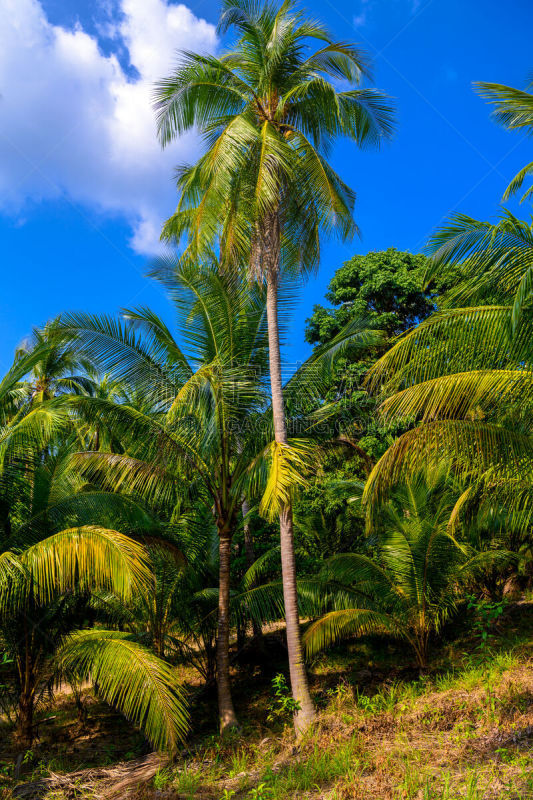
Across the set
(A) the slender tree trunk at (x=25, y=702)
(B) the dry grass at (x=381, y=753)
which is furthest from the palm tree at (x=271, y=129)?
(A) the slender tree trunk at (x=25, y=702)

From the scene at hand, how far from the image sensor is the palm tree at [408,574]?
977 cm

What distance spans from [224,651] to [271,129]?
28.9 ft

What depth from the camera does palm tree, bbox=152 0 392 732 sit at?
8.58m

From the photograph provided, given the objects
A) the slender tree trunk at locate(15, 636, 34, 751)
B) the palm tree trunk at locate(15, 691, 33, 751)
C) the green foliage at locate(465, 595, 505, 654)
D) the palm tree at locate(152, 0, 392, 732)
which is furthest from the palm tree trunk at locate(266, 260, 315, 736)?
the palm tree trunk at locate(15, 691, 33, 751)

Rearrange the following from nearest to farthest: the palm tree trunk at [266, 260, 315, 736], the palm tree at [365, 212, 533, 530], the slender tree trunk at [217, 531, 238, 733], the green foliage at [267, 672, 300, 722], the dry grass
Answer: the dry grass, the palm tree at [365, 212, 533, 530], the green foliage at [267, 672, 300, 722], the palm tree trunk at [266, 260, 315, 736], the slender tree trunk at [217, 531, 238, 733]

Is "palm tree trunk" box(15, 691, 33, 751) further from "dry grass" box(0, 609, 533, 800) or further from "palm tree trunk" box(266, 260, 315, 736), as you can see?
"palm tree trunk" box(266, 260, 315, 736)

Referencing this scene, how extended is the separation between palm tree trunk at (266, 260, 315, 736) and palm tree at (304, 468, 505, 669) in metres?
1.53

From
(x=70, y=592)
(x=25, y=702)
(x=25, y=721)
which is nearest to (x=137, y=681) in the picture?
(x=70, y=592)

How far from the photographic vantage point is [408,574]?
32.4ft

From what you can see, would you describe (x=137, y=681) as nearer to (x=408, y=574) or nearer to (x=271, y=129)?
(x=408, y=574)

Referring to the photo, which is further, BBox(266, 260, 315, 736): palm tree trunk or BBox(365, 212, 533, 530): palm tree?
BBox(266, 260, 315, 736): palm tree trunk

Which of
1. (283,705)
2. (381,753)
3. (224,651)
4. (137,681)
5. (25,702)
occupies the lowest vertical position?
(381,753)

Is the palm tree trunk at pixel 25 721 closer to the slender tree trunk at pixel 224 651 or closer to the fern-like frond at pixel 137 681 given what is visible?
the fern-like frond at pixel 137 681

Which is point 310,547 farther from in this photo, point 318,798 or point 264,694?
point 318,798
